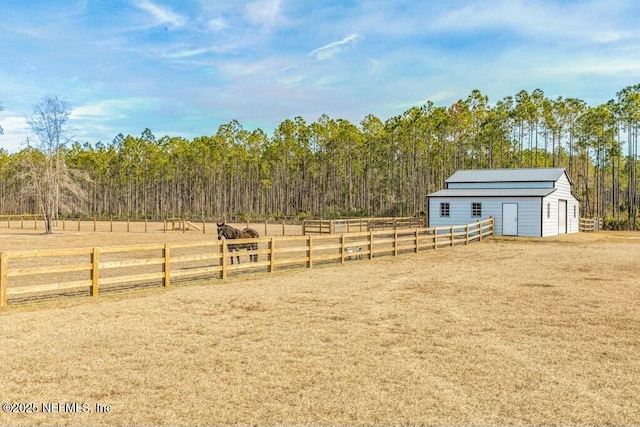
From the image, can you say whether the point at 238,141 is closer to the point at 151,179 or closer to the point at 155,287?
the point at 151,179

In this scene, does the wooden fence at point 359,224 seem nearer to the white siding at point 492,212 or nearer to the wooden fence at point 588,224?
the white siding at point 492,212

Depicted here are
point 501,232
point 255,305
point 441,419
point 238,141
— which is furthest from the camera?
point 238,141

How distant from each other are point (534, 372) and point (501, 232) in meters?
30.4

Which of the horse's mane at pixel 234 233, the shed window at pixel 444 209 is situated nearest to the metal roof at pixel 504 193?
the shed window at pixel 444 209

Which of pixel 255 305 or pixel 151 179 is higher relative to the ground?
pixel 151 179

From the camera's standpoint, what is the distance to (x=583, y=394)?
→ 5.70 metres

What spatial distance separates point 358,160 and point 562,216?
50.1 meters

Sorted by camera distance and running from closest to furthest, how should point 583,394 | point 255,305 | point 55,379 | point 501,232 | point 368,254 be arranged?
point 583,394, point 55,379, point 255,305, point 368,254, point 501,232

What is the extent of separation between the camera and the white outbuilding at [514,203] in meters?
33.9

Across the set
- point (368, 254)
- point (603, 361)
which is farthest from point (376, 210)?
point (603, 361)

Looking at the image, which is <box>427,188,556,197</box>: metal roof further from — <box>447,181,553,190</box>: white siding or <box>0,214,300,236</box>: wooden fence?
<box>0,214,300,236</box>: wooden fence

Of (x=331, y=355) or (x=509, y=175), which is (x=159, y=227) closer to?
(x=509, y=175)

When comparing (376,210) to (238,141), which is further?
(238,141)

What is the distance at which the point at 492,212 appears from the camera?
35.3 meters
